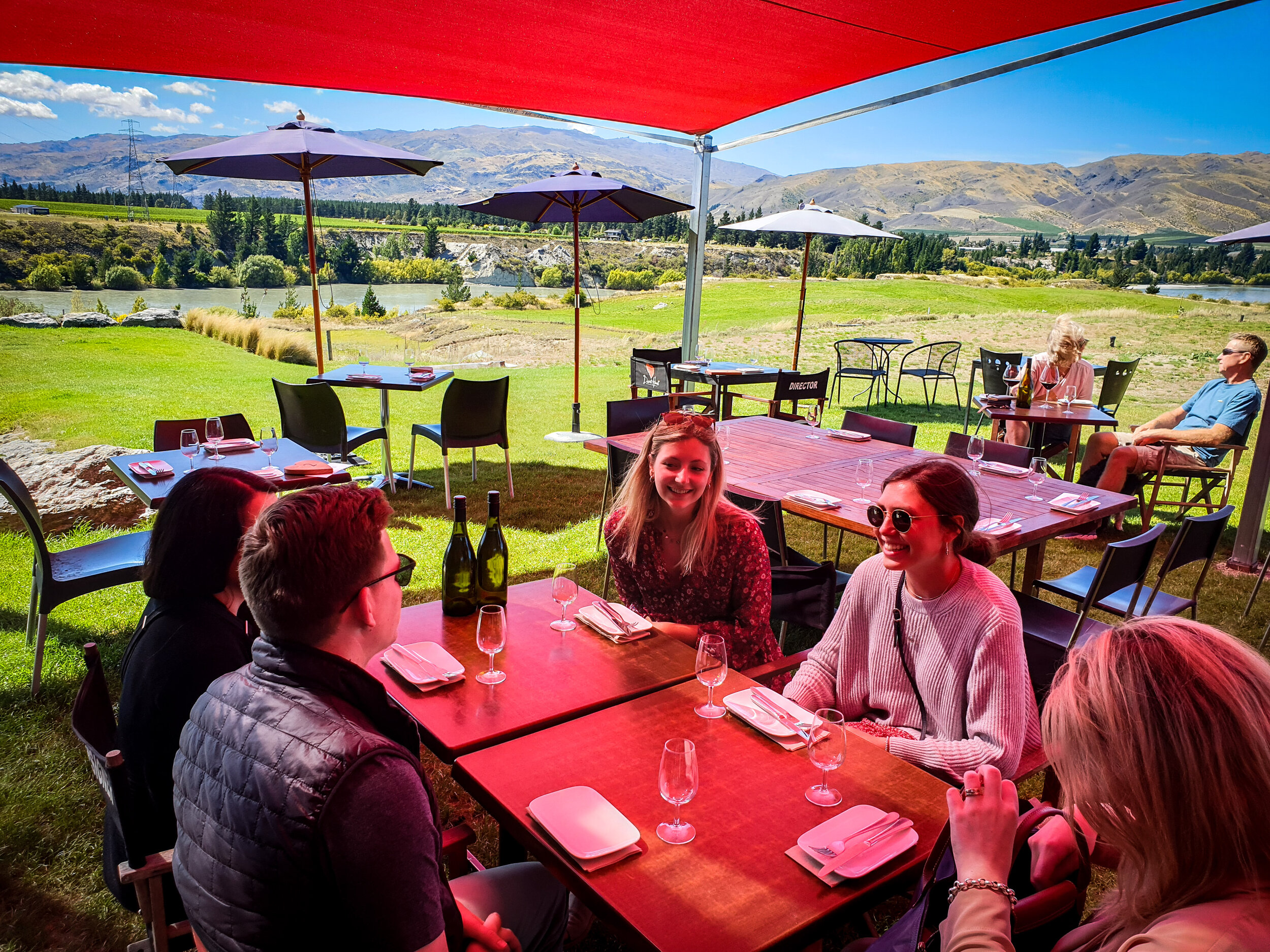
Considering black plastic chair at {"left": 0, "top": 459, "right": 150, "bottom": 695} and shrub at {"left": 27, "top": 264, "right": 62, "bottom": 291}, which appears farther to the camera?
shrub at {"left": 27, "top": 264, "right": 62, "bottom": 291}

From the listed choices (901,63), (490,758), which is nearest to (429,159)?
(901,63)

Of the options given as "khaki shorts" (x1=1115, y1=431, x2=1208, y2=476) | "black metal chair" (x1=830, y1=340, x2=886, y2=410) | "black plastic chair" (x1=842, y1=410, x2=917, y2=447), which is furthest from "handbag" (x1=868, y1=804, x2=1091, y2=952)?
"black metal chair" (x1=830, y1=340, x2=886, y2=410)

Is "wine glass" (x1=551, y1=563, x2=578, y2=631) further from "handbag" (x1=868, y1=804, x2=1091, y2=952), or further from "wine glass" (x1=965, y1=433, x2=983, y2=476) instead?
"wine glass" (x1=965, y1=433, x2=983, y2=476)

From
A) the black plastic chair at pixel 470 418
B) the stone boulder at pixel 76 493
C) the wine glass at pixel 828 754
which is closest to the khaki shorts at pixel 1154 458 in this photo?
the black plastic chair at pixel 470 418

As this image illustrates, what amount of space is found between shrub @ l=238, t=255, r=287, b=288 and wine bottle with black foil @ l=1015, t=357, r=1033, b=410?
11047 millimetres

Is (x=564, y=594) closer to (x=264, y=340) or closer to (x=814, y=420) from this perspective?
(x=814, y=420)

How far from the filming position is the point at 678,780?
1.36 meters

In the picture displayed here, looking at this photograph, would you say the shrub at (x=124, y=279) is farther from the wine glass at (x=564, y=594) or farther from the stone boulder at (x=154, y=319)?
the wine glass at (x=564, y=594)

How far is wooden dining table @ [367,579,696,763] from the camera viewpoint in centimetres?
180

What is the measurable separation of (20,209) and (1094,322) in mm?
16683

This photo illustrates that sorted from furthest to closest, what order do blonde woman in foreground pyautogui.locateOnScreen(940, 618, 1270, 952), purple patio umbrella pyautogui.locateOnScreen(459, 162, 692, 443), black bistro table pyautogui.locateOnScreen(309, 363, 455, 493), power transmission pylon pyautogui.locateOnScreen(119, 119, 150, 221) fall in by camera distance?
power transmission pylon pyautogui.locateOnScreen(119, 119, 150, 221)
purple patio umbrella pyautogui.locateOnScreen(459, 162, 692, 443)
black bistro table pyautogui.locateOnScreen(309, 363, 455, 493)
blonde woman in foreground pyautogui.locateOnScreen(940, 618, 1270, 952)

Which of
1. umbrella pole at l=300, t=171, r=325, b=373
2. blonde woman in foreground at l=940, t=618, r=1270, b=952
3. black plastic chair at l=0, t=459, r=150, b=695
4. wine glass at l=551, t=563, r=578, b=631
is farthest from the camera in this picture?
umbrella pole at l=300, t=171, r=325, b=373

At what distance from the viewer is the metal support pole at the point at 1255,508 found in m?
5.00

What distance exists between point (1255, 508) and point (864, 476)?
3309 millimetres
